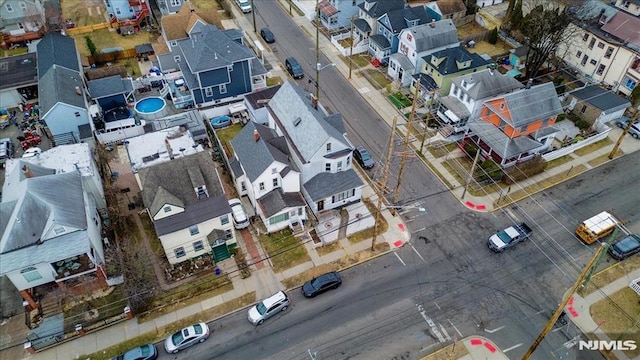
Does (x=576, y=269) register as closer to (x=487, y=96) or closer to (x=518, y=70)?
(x=487, y=96)

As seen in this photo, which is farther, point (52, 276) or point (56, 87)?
point (56, 87)

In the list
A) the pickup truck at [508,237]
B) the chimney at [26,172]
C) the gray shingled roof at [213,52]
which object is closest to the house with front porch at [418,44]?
the gray shingled roof at [213,52]

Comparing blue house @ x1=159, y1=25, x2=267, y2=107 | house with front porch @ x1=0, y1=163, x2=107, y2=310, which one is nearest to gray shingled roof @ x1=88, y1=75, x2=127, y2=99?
blue house @ x1=159, y1=25, x2=267, y2=107

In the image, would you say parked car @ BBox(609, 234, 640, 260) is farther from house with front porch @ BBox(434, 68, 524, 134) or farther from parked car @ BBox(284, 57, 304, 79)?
parked car @ BBox(284, 57, 304, 79)

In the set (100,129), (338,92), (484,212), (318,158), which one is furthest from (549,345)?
(100,129)

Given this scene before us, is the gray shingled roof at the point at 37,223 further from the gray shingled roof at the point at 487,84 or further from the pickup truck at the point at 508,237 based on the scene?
the gray shingled roof at the point at 487,84

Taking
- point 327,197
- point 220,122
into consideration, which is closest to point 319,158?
point 327,197
